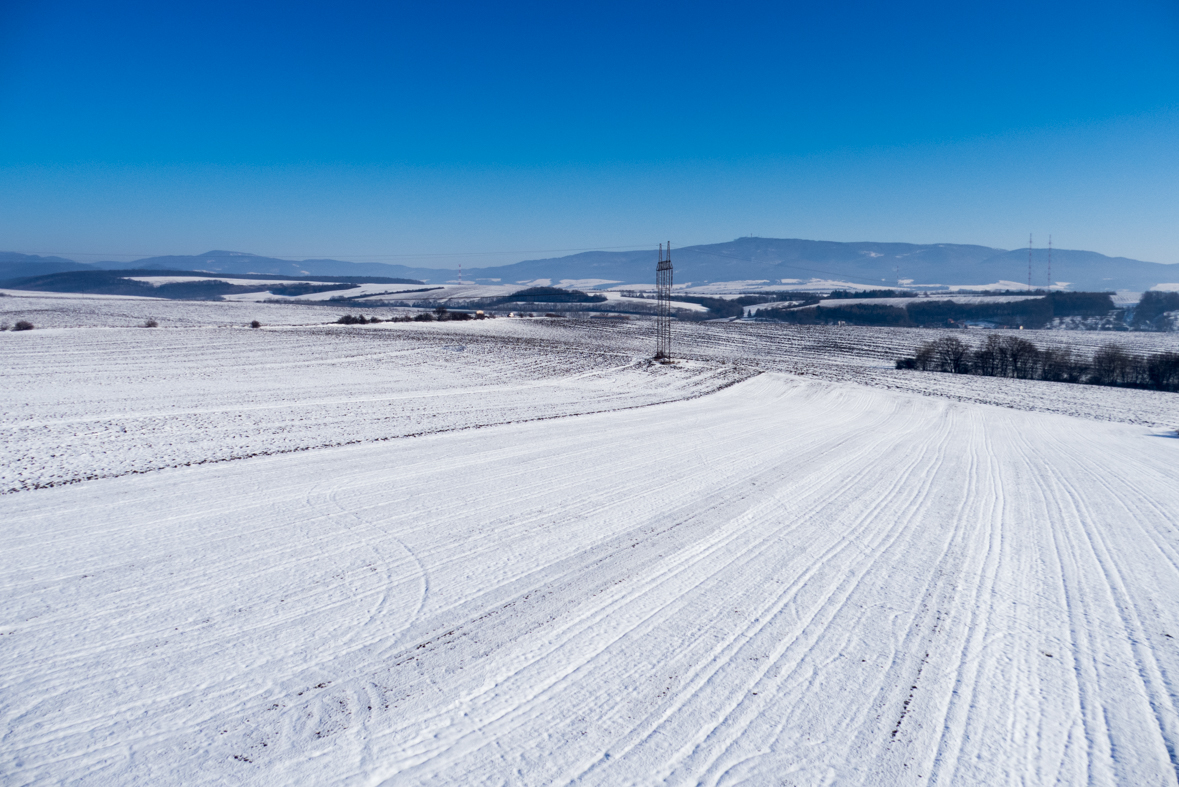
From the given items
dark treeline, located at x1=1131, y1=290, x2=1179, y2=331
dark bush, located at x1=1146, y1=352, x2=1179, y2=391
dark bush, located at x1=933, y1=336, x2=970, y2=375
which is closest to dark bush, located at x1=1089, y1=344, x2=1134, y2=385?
dark bush, located at x1=1146, y1=352, x2=1179, y2=391

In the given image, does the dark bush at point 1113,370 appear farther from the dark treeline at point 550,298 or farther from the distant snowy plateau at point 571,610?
the dark treeline at point 550,298

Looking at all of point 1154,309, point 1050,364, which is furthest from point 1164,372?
point 1154,309

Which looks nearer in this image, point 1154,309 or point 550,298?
point 1154,309

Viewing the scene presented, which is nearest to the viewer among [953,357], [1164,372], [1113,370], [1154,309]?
[1164,372]

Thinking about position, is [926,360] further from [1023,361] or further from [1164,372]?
[1164,372]

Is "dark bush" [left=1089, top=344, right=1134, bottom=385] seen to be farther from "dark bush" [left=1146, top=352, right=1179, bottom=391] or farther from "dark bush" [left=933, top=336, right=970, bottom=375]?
"dark bush" [left=933, top=336, right=970, bottom=375]

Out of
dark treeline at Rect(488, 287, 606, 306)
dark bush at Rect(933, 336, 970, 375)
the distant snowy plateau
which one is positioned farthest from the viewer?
dark treeline at Rect(488, 287, 606, 306)

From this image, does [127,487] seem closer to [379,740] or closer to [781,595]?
[379,740]
